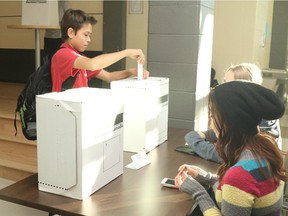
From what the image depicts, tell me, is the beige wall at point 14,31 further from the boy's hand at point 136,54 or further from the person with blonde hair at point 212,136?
the person with blonde hair at point 212,136

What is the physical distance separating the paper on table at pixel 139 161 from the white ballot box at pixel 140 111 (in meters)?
0.12

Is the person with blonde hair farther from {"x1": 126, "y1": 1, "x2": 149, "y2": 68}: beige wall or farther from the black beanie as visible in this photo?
{"x1": 126, "y1": 1, "x2": 149, "y2": 68}: beige wall

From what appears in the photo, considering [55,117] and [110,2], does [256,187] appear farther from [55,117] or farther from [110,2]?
[110,2]

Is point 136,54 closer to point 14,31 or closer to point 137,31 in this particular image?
point 137,31

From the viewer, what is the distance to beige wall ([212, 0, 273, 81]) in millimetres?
4105

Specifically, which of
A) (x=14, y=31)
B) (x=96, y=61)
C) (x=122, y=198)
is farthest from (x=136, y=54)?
(x=14, y=31)

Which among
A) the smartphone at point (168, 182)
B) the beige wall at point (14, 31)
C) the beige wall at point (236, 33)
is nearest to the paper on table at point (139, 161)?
the smartphone at point (168, 182)

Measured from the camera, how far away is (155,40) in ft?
7.12

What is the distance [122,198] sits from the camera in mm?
1159

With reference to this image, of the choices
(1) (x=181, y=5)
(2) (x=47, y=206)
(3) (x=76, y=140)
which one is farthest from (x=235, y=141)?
(1) (x=181, y=5)

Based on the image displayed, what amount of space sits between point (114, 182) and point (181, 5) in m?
1.23

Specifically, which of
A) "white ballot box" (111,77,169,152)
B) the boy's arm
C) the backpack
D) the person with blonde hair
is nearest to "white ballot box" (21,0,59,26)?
the backpack

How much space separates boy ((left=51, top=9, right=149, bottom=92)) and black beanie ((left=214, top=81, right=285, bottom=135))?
786 millimetres

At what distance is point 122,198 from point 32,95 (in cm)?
75
